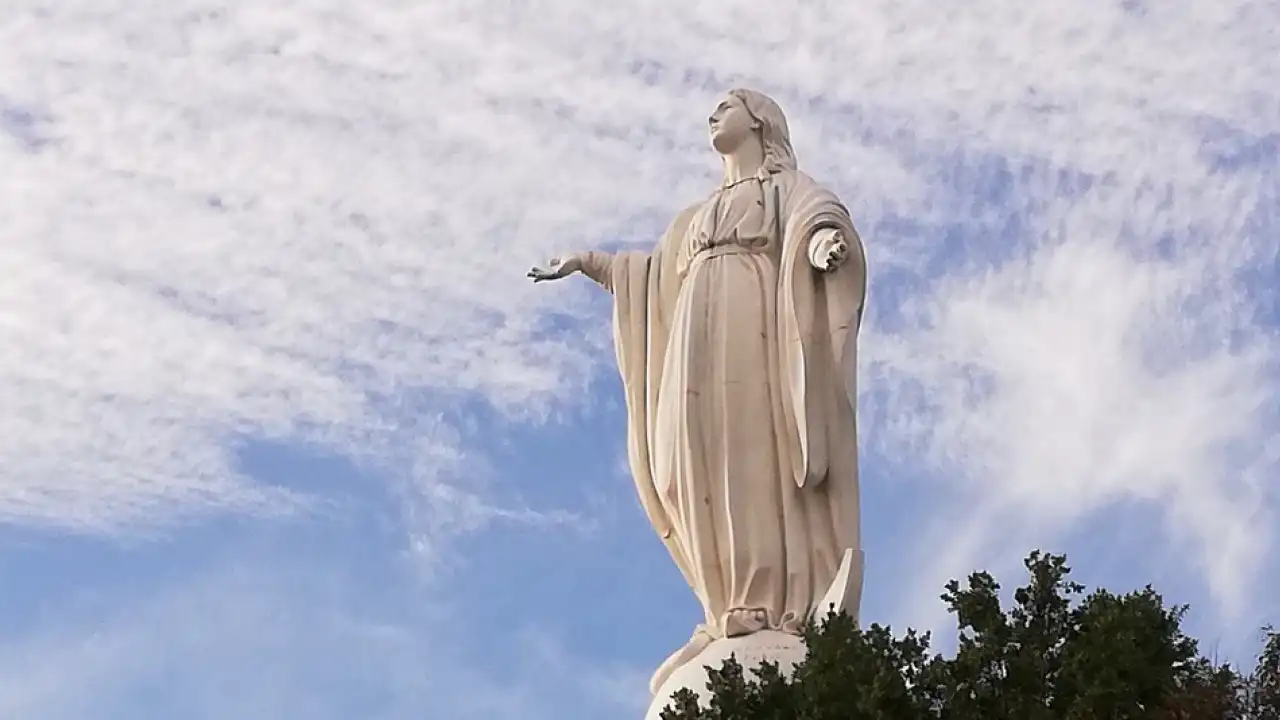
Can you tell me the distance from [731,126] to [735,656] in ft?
13.4

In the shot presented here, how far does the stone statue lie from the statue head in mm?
236

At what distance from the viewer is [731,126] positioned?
49.0 ft

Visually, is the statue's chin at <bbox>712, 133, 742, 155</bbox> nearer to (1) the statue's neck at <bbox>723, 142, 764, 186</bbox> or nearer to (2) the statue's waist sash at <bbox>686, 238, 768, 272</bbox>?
(1) the statue's neck at <bbox>723, 142, 764, 186</bbox>

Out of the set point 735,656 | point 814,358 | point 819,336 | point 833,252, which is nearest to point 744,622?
point 735,656

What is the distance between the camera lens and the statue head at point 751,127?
14.9m

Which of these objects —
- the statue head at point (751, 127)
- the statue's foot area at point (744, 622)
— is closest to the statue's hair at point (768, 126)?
the statue head at point (751, 127)

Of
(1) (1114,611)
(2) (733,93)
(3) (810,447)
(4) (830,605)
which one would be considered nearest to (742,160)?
(2) (733,93)

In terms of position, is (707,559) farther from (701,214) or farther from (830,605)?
(701,214)

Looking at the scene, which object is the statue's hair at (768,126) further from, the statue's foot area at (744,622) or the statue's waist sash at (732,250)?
the statue's foot area at (744,622)

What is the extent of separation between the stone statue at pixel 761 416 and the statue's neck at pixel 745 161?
13 centimetres

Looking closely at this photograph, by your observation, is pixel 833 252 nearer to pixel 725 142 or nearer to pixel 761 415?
pixel 761 415

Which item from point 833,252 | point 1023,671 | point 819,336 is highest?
point 833,252

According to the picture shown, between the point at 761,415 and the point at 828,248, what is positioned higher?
the point at 828,248

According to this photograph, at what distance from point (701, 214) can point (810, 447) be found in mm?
2087
